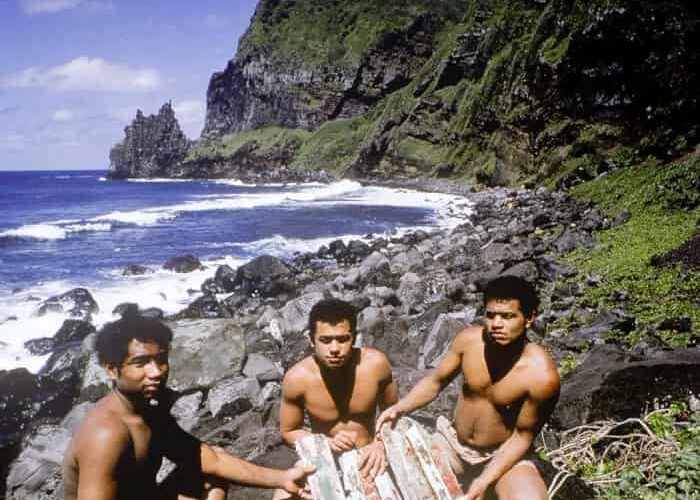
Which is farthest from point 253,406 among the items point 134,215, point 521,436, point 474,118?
point 474,118

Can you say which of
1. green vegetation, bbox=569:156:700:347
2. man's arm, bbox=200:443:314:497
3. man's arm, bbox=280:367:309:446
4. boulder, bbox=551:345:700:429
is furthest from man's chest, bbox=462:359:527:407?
green vegetation, bbox=569:156:700:347

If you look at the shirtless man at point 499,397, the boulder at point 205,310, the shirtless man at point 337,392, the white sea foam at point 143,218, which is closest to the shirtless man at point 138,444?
the shirtless man at point 337,392

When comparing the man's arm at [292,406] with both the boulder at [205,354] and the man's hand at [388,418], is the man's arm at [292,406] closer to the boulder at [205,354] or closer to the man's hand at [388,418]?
the man's hand at [388,418]

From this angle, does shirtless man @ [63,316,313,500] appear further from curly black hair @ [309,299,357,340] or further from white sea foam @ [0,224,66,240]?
white sea foam @ [0,224,66,240]

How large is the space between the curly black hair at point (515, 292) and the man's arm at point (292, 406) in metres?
1.69

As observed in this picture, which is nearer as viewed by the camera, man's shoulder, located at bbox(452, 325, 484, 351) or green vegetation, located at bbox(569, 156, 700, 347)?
man's shoulder, located at bbox(452, 325, 484, 351)

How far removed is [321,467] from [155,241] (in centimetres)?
2905

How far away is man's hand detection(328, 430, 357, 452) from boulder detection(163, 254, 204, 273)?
18656 millimetres

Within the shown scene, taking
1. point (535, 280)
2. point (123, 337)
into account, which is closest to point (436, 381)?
point (123, 337)

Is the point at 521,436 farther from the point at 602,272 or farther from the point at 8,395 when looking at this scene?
the point at 8,395

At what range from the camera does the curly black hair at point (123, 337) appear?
3555 mm

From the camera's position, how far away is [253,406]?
8.35 meters

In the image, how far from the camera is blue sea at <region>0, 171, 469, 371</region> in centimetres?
1747

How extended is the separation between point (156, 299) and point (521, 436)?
1548 cm
